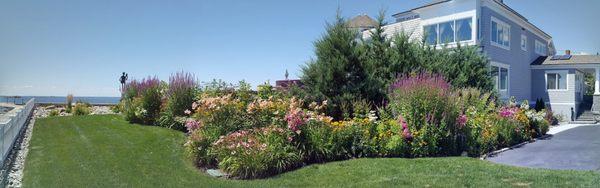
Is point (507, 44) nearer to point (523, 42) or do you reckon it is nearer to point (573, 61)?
point (523, 42)

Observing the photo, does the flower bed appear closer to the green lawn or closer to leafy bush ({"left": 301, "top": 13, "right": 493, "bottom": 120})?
the green lawn

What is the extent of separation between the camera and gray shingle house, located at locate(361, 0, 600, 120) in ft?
67.2

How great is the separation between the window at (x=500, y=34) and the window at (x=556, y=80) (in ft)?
17.3

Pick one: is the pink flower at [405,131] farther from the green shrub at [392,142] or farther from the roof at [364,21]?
the roof at [364,21]

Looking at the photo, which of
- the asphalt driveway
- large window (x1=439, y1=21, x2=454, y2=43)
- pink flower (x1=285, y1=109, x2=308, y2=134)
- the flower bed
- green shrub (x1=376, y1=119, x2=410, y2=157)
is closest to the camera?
the flower bed

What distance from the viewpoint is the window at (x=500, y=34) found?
21.4 m

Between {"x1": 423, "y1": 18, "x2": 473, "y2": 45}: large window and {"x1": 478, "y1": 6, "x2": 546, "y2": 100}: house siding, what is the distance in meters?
0.58

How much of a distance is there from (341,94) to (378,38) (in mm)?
3524

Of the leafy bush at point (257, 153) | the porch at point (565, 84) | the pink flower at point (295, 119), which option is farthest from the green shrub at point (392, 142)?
the porch at point (565, 84)

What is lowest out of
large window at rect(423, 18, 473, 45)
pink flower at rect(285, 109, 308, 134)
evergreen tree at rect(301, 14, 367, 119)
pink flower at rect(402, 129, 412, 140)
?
pink flower at rect(402, 129, 412, 140)

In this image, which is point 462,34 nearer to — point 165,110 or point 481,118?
point 481,118

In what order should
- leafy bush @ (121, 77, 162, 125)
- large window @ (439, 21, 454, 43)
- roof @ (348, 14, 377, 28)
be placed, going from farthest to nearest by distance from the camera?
roof @ (348, 14, 377, 28) → large window @ (439, 21, 454, 43) → leafy bush @ (121, 77, 162, 125)

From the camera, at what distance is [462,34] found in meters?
20.8

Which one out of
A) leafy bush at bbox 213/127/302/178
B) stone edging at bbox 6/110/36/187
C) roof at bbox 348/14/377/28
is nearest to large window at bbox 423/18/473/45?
roof at bbox 348/14/377/28
